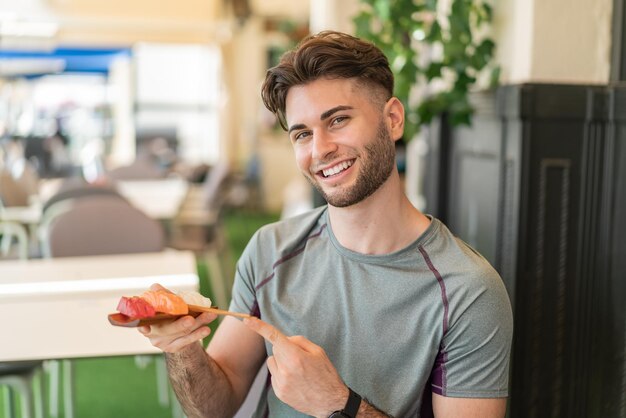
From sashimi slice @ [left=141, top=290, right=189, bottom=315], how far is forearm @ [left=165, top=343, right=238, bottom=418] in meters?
0.21

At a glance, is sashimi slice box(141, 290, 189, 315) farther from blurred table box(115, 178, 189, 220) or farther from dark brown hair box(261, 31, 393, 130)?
blurred table box(115, 178, 189, 220)

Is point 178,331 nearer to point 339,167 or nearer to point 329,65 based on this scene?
point 339,167

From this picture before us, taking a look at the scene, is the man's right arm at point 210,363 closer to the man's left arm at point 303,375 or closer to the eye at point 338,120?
the man's left arm at point 303,375

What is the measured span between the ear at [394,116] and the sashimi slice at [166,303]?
1.83 feet

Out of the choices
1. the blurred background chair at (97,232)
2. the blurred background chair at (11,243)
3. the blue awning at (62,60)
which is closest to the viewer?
the blurred background chair at (97,232)

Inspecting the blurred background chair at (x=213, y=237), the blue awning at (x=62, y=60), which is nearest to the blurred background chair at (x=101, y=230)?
the blurred background chair at (x=213, y=237)

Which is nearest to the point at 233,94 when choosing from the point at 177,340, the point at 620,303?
the point at 620,303

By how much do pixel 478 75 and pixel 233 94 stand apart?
336 inches

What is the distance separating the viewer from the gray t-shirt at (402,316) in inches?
57.4

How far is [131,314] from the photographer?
126 cm

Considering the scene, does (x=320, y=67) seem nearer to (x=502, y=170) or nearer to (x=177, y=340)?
(x=177, y=340)

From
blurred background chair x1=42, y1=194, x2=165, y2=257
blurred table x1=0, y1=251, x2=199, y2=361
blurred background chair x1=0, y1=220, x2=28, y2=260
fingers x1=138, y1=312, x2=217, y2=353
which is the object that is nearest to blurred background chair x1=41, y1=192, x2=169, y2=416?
blurred background chair x1=42, y1=194, x2=165, y2=257

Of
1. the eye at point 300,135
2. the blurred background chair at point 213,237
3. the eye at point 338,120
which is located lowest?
the blurred background chair at point 213,237

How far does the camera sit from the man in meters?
1.46
